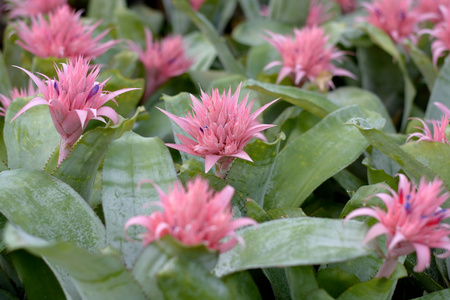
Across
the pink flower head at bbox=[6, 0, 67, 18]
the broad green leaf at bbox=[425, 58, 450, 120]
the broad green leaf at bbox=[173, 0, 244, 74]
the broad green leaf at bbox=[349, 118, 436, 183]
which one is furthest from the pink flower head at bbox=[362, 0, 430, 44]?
the pink flower head at bbox=[6, 0, 67, 18]

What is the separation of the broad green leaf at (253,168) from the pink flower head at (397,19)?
776 millimetres

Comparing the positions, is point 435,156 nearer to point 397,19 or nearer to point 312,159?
point 312,159

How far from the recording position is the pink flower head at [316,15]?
63.2 inches

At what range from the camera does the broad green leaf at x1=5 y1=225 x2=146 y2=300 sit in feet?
1.55

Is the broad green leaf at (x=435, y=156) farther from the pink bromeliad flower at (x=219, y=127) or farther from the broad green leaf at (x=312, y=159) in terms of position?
the pink bromeliad flower at (x=219, y=127)

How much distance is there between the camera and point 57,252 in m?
0.49

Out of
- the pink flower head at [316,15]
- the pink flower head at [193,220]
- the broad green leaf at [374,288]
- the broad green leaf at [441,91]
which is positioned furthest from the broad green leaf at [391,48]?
the pink flower head at [193,220]

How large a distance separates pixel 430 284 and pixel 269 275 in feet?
0.88

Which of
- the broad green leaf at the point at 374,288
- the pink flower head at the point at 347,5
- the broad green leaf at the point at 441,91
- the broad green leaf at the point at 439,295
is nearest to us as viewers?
the broad green leaf at the point at 374,288

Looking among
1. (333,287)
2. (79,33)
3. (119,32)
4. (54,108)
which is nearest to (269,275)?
(333,287)

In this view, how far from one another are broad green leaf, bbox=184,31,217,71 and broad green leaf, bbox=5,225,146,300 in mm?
905

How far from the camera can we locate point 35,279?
2.42 feet

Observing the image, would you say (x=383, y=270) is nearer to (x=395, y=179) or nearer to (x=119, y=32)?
(x=395, y=179)

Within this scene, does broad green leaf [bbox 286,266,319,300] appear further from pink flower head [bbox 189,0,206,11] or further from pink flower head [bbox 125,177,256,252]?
pink flower head [bbox 189,0,206,11]
